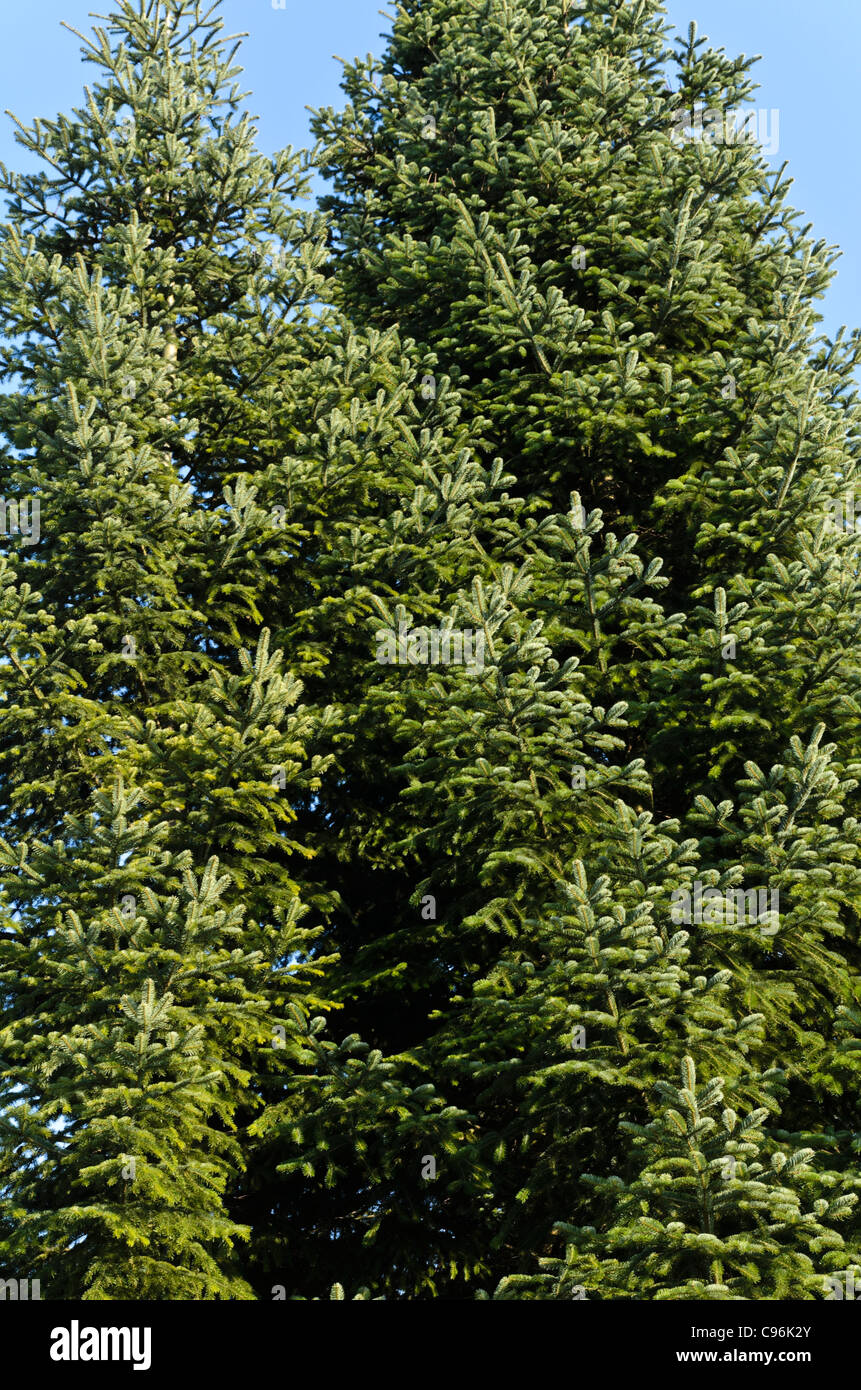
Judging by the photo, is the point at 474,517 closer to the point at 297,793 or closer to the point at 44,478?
the point at 297,793

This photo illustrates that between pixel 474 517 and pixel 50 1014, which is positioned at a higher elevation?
pixel 474 517

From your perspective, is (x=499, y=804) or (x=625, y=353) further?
(x=625, y=353)

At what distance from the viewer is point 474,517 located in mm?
9211

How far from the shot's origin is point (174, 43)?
42.6ft

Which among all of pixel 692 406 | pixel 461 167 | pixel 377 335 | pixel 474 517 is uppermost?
pixel 461 167

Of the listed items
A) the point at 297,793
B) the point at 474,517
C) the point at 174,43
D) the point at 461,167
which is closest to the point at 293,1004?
the point at 297,793

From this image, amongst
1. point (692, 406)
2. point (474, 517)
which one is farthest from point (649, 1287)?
point (692, 406)

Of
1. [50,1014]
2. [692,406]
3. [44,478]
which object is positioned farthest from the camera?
[692,406]
